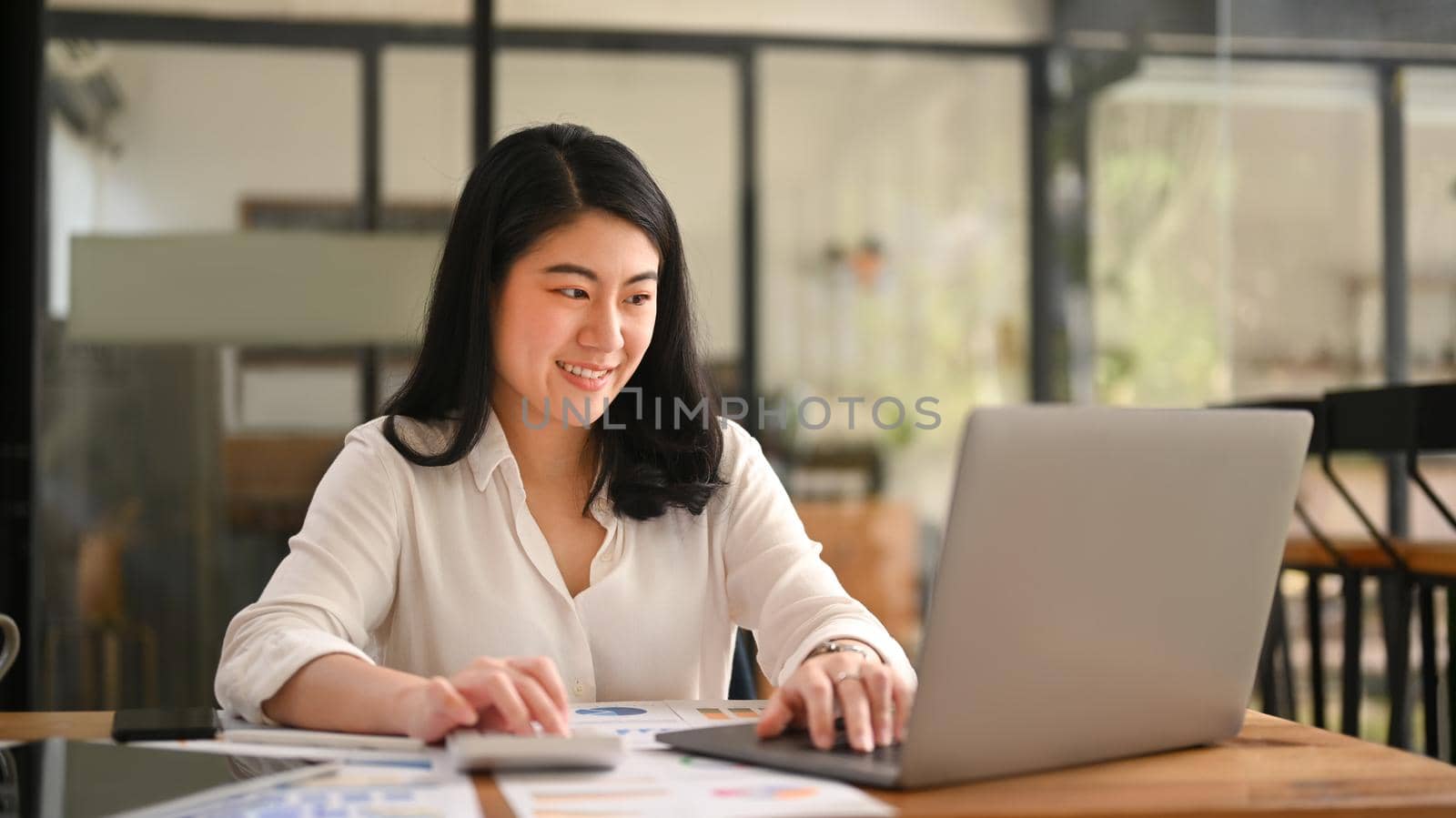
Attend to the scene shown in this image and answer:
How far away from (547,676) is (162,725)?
0.33 meters

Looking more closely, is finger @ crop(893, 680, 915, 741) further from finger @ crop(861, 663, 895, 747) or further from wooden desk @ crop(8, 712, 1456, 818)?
wooden desk @ crop(8, 712, 1456, 818)

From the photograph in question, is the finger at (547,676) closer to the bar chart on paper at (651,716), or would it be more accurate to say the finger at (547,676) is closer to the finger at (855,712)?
the bar chart on paper at (651,716)

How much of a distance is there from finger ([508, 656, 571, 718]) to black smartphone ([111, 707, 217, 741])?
0.25 meters

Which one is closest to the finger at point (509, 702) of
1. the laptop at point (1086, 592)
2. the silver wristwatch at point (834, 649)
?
the laptop at point (1086, 592)

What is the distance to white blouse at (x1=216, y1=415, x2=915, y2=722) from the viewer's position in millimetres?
1414

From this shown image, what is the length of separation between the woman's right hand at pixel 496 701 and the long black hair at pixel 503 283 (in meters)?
0.52

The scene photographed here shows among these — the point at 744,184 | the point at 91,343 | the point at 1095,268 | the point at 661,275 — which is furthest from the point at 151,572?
the point at 1095,268

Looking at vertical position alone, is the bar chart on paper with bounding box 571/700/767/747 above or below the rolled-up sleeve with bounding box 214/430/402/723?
below

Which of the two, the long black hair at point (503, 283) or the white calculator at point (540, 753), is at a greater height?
the long black hair at point (503, 283)

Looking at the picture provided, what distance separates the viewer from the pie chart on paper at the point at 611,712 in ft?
3.85

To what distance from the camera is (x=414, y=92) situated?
3.57 meters

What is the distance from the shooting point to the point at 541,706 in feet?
3.18

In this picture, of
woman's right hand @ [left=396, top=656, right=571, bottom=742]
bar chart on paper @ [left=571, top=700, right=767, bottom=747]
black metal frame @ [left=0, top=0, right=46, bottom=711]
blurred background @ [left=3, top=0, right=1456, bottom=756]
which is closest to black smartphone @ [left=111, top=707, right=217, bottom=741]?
woman's right hand @ [left=396, top=656, right=571, bottom=742]

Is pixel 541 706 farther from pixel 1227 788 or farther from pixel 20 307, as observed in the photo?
pixel 20 307
